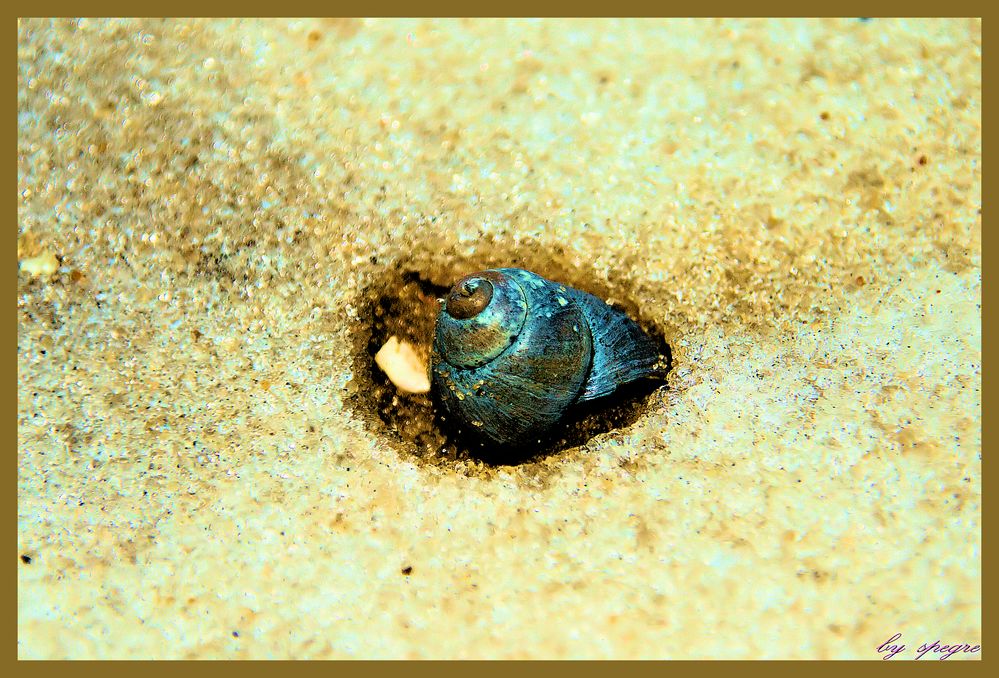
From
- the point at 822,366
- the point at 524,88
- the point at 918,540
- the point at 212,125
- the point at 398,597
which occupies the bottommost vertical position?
the point at 398,597

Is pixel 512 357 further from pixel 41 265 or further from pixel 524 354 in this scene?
pixel 41 265

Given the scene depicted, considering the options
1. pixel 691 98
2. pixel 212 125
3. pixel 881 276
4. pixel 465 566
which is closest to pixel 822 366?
pixel 881 276

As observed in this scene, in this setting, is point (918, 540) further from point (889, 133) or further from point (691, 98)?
point (691, 98)

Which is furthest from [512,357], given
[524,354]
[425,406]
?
[425,406]
